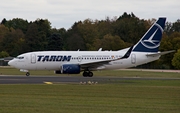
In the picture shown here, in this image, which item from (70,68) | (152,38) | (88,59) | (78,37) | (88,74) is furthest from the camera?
(78,37)

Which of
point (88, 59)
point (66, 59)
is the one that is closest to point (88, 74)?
point (88, 59)

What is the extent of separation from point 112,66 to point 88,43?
69935mm

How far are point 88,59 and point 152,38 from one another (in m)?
7.54

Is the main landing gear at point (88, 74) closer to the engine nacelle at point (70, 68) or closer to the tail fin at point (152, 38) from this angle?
the engine nacelle at point (70, 68)

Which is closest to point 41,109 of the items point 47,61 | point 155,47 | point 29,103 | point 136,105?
point 29,103

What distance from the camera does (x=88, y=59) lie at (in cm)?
5412

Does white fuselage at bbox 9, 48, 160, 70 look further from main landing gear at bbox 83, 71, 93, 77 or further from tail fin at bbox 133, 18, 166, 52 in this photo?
main landing gear at bbox 83, 71, 93, 77

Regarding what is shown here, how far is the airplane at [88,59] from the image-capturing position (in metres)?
52.8

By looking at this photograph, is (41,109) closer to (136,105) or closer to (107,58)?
(136,105)

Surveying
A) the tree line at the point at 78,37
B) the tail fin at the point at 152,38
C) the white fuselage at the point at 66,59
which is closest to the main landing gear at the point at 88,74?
the white fuselage at the point at 66,59

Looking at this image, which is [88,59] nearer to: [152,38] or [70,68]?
[70,68]

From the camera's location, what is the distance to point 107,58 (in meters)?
54.2

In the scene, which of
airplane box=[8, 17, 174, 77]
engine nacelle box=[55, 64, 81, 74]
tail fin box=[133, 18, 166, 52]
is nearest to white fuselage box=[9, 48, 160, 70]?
airplane box=[8, 17, 174, 77]

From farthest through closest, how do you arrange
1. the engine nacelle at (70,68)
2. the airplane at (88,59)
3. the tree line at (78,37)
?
the tree line at (78,37)
the airplane at (88,59)
the engine nacelle at (70,68)
